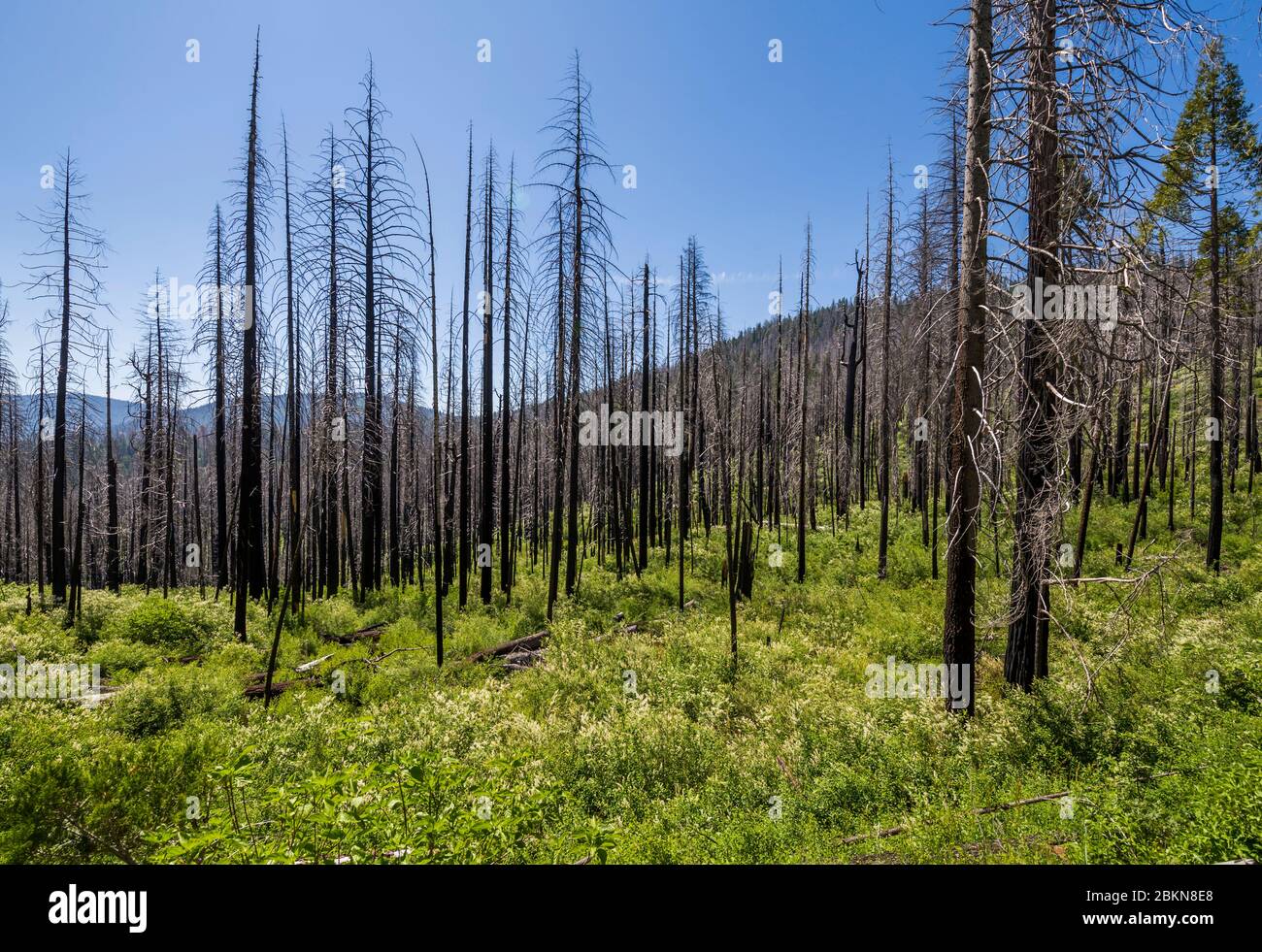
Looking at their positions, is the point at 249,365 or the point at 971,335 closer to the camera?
the point at 971,335

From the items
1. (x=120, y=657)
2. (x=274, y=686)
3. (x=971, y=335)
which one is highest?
(x=971, y=335)

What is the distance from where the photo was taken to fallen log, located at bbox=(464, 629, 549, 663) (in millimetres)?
11531

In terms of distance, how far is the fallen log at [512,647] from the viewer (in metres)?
11.5

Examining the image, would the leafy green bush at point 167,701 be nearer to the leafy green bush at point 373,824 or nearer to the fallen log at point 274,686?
the fallen log at point 274,686

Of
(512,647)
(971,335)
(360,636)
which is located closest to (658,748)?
(512,647)

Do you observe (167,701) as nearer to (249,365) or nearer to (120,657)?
(120,657)

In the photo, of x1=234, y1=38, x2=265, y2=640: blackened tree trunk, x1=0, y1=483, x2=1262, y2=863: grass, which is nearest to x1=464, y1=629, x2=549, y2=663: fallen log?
x1=0, y1=483, x2=1262, y2=863: grass

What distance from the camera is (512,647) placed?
40.7ft

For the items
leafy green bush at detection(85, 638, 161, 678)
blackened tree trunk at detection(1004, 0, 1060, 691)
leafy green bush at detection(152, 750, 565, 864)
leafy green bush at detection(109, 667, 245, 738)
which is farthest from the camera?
leafy green bush at detection(85, 638, 161, 678)

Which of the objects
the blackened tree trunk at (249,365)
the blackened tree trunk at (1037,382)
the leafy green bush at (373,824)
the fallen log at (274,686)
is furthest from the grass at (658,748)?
the blackened tree trunk at (249,365)

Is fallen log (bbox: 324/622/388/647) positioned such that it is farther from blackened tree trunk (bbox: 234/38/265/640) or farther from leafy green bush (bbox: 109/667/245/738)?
leafy green bush (bbox: 109/667/245/738)

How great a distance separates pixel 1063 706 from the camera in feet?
21.3
